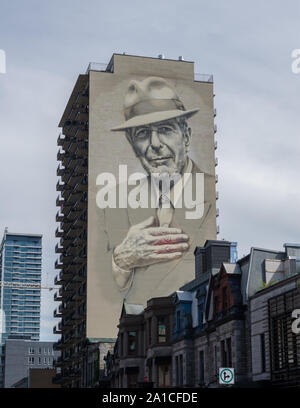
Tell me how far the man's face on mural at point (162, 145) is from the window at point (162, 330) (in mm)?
45312

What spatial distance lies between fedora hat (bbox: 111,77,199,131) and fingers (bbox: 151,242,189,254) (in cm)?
1766

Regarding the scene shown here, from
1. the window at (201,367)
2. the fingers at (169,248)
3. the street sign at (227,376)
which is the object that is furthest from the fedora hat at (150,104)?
the street sign at (227,376)

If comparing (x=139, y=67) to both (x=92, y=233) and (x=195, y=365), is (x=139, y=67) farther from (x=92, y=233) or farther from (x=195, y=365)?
(x=195, y=365)

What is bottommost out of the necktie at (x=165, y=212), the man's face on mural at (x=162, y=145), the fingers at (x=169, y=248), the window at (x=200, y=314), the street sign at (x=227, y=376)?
the street sign at (x=227, y=376)

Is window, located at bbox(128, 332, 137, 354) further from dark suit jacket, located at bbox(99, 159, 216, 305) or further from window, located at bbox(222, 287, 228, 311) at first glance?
dark suit jacket, located at bbox(99, 159, 216, 305)

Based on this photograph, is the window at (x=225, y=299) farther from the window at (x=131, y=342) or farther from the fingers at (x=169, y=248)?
the fingers at (x=169, y=248)

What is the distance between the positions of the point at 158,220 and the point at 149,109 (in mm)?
16253

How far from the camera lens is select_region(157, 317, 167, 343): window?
64.9m

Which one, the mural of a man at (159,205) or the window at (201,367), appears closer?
the window at (201,367)

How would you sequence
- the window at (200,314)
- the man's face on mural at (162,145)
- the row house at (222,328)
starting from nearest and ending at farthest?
the row house at (222,328) < the window at (200,314) < the man's face on mural at (162,145)

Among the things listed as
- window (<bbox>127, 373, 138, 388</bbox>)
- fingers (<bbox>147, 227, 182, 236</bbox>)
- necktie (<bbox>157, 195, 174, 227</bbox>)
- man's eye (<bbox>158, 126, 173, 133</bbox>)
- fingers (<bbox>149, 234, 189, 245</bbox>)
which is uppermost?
man's eye (<bbox>158, 126, 173, 133</bbox>)

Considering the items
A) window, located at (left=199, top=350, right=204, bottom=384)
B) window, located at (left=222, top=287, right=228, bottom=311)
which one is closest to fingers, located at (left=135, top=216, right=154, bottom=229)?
window, located at (left=199, top=350, right=204, bottom=384)

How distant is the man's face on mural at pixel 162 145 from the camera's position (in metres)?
109
